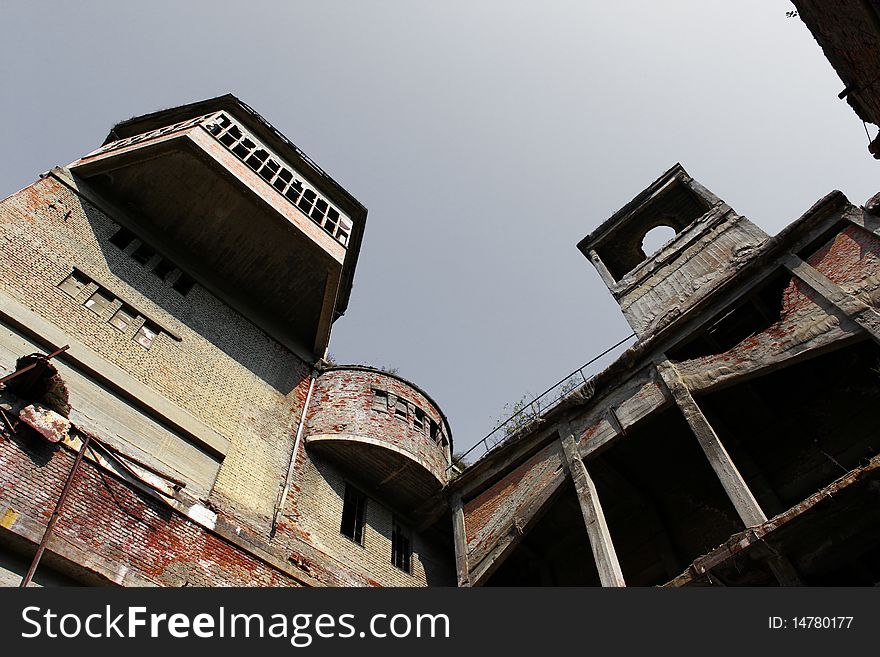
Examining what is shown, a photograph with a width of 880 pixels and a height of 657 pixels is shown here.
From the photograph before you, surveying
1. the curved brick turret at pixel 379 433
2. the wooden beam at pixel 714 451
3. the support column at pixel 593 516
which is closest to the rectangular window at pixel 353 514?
the curved brick turret at pixel 379 433

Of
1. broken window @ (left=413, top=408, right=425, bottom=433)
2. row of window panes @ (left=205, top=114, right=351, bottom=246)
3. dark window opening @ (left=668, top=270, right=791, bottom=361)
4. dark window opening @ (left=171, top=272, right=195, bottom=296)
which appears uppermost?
row of window panes @ (left=205, top=114, right=351, bottom=246)

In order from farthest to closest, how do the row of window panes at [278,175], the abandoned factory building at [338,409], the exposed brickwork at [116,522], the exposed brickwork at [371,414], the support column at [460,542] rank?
1. the row of window panes at [278,175]
2. the exposed brickwork at [371,414]
3. the support column at [460,542]
4. the abandoned factory building at [338,409]
5. the exposed brickwork at [116,522]

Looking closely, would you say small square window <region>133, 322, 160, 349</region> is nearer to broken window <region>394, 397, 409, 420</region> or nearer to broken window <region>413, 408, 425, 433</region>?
broken window <region>394, 397, 409, 420</region>

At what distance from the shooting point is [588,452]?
1188cm

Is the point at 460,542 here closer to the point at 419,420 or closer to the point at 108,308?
the point at 419,420

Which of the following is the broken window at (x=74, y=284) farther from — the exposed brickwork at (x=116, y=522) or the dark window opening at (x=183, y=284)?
the exposed brickwork at (x=116, y=522)

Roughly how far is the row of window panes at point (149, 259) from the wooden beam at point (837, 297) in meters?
13.2

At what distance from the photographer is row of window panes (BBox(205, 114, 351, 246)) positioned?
51.0 feet

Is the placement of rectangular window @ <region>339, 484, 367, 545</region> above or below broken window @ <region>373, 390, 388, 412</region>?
below

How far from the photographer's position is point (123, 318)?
12.1 metres

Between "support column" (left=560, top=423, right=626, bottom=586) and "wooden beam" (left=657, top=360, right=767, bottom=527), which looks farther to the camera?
"support column" (left=560, top=423, right=626, bottom=586)

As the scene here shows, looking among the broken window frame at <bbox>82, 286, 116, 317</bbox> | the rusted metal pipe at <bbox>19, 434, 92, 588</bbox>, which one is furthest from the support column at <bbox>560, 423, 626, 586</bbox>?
the broken window frame at <bbox>82, 286, 116, 317</bbox>

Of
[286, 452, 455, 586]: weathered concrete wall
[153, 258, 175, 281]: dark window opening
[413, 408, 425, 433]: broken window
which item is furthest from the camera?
[413, 408, 425, 433]: broken window

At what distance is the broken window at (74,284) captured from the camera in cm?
1131
